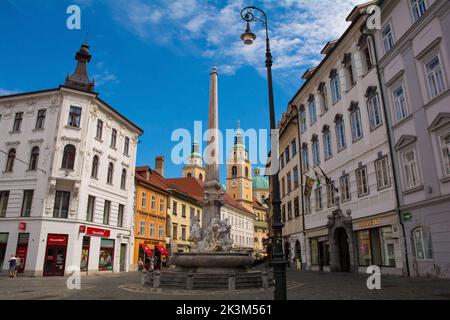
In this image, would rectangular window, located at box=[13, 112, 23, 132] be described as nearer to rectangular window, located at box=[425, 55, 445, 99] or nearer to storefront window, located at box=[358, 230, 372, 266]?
storefront window, located at box=[358, 230, 372, 266]

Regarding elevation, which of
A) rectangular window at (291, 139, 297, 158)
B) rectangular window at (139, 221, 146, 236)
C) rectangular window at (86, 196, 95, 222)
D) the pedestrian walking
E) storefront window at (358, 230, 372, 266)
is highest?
rectangular window at (291, 139, 297, 158)

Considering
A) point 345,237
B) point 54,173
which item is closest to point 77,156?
point 54,173

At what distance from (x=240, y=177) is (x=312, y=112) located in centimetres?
7390

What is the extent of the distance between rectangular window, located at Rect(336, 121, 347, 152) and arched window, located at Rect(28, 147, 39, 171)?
23.8 meters

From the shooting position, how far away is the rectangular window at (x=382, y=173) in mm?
19075

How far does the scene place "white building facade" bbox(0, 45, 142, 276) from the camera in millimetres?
26703

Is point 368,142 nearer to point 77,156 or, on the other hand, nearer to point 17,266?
point 77,156

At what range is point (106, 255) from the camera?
31.2m

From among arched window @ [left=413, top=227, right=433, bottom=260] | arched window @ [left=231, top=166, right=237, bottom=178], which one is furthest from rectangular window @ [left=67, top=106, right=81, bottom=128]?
arched window @ [left=231, top=166, right=237, bottom=178]

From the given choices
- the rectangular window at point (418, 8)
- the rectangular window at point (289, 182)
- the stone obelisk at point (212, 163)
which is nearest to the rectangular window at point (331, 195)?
the rectangular window at point (289, 182)

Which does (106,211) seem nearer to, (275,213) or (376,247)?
(376,247)

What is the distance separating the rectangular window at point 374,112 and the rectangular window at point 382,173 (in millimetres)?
2071

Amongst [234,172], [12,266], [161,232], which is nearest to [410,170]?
[12,266]

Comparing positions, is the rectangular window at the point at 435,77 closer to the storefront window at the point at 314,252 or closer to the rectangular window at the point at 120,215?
the storefront window at the point at 314,252
